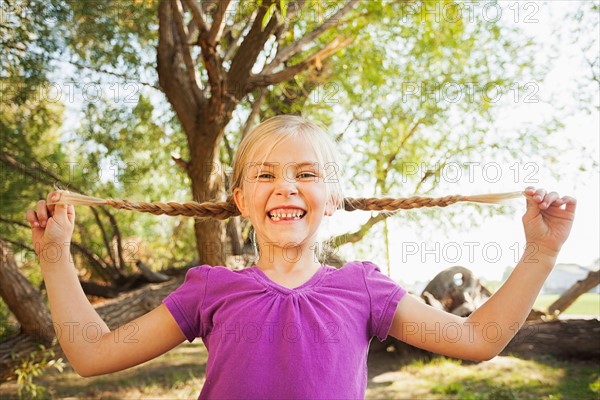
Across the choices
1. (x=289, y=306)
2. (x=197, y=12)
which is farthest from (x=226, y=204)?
(x=197, y=12)

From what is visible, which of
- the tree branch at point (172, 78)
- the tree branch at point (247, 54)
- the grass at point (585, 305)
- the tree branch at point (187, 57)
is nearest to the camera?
the tree branch at point (247, 54)

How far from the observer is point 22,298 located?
163 inches

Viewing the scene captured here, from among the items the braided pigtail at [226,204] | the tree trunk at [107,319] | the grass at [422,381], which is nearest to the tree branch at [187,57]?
the tree trunk at [107,319]

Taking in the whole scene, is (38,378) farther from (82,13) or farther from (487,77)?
(487,77)

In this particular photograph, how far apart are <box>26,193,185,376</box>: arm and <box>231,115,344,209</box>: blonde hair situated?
509mm

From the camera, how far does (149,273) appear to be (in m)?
7.11

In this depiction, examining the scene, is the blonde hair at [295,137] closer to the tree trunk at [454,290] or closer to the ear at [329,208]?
the ear at [329,208]

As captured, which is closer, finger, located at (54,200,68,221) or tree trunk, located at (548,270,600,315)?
finger, located at (54,200,68,221)

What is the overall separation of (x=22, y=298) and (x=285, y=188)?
10.6 ft

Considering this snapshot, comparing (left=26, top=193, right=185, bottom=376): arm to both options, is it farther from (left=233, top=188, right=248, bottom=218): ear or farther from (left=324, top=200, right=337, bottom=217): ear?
(left=324, top=200, right=337, bottom=217): ear

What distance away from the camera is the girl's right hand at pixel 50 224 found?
154 centimetres

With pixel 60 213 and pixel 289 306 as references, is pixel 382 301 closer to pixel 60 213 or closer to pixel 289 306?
pixel 289 306

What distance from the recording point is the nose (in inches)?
62.4

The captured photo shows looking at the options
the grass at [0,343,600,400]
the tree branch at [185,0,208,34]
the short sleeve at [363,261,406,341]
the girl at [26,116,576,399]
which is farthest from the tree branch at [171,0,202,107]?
the short sleeve at [363,261,406,341]
